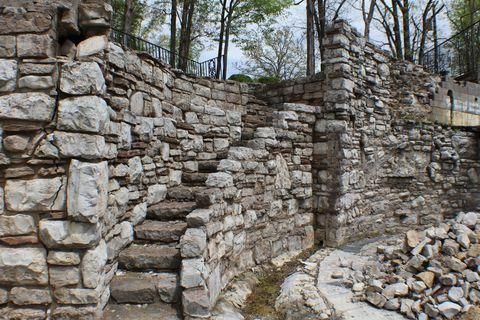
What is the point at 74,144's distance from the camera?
2770mm

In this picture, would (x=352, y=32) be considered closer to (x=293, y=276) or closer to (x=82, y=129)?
(x=293, y=276)

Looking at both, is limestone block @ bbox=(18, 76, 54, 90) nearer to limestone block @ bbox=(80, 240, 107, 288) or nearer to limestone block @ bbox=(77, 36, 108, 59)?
limestone block @ bbox=(77, 36, 108, 59)

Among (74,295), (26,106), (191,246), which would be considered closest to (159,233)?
(191,246)

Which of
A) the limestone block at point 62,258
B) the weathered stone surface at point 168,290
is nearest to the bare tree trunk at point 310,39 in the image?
the weathered stone surface at point 168,290

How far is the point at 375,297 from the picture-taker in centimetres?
389

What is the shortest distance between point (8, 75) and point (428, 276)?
4.41 metres

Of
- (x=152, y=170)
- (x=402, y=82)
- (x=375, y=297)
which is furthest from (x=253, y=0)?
(x=375, y=297)

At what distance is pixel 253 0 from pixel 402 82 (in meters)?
11.4

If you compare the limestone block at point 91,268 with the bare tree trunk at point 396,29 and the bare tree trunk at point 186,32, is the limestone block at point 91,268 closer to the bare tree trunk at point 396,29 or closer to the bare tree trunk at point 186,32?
the bare tree trunk at point 186,32

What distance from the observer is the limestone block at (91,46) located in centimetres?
293

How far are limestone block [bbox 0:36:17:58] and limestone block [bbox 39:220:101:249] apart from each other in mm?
1299

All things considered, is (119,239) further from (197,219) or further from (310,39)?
(310,39)

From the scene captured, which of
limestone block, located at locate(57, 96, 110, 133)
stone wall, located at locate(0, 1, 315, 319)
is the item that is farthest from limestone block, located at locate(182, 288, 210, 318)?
limestone block, located at locate(57, 96, 110, 133)

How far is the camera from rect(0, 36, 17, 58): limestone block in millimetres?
2738
